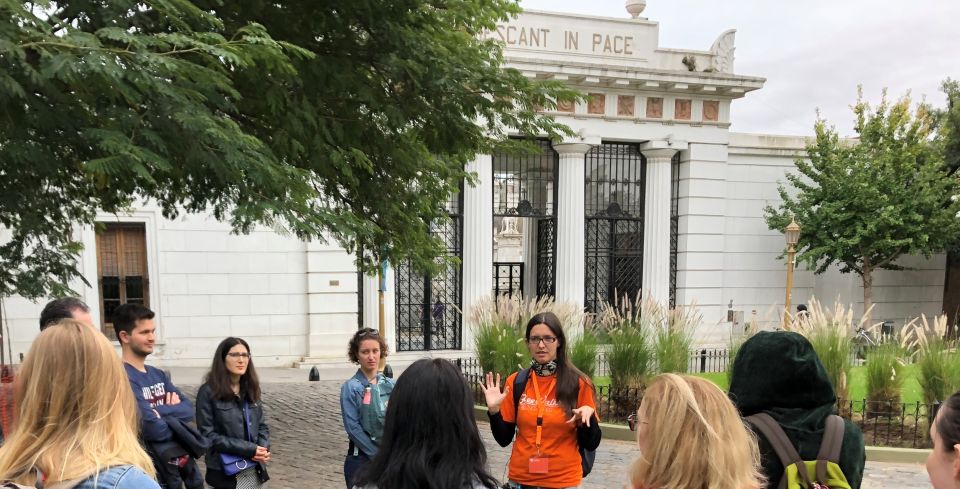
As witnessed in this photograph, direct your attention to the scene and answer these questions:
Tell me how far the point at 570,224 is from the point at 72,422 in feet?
48.9

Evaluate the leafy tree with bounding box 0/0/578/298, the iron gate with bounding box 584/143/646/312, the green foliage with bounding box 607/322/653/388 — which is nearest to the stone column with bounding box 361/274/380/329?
the iron gate with bounding box 584/143/646/312

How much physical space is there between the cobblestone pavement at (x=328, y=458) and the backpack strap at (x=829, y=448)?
335 cm

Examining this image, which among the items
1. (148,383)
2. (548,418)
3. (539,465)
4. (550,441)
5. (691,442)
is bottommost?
(539,465)

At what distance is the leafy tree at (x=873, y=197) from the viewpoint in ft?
51.7

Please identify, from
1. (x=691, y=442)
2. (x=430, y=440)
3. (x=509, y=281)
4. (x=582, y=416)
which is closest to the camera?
(x=691, y=442)

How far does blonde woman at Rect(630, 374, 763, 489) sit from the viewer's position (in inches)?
65.9

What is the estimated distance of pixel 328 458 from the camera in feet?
22.7

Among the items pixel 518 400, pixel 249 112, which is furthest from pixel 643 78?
pixel 518 400

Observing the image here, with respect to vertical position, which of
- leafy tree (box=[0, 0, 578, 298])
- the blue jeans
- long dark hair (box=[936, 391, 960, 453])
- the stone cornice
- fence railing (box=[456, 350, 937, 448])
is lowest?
fence railing (box=[456, 350, 937, 448])

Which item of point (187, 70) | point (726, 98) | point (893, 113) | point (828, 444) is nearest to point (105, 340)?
point (828, 444)

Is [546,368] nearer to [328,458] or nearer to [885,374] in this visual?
[328,458]

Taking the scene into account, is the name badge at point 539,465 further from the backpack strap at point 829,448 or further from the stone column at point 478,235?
the stone column at point 478,235

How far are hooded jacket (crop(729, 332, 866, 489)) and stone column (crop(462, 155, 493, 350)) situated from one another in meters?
13.0

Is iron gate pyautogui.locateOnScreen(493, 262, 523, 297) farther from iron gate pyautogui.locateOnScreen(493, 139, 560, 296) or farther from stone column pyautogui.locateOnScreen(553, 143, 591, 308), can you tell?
stone column pyautogui.locateOnScreen(553, 143, 591, 308)
